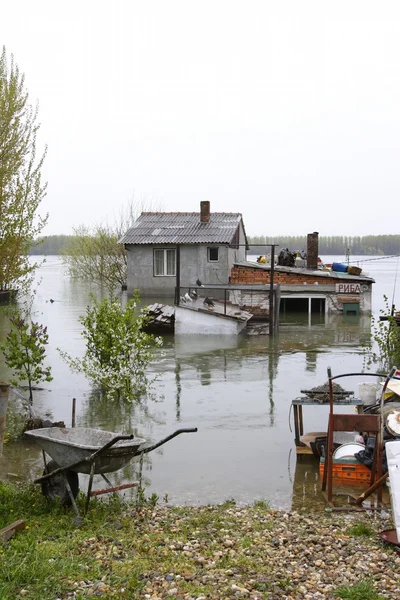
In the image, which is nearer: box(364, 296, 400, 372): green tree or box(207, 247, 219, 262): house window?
box(364, 296, 400, 372): green tree

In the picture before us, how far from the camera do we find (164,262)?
122 feet

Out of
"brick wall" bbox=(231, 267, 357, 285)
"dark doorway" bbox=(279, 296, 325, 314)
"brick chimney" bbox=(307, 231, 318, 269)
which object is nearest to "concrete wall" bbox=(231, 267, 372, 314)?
"brick wall" bbox=(231, 267, 357, 285)

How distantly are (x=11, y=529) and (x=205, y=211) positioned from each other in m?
33.6

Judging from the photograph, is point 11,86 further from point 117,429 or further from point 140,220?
point 140,220

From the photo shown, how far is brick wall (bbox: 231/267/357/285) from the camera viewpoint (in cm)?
3322

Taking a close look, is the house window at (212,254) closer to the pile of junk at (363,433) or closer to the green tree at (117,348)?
the green tree at (117,348)

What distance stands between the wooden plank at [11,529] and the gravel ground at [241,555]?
62 cm

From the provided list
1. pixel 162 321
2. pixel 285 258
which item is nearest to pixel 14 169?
pixel 162 321

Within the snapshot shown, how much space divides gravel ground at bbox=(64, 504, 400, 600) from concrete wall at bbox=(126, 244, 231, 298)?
28.4 m

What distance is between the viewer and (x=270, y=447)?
10062 millimetres

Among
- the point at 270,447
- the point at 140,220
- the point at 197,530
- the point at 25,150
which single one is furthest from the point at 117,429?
the point at 140,220

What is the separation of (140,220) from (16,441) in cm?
3020

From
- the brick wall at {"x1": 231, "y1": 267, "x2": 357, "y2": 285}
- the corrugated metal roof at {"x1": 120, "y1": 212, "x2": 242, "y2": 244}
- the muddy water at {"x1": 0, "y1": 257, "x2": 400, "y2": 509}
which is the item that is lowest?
the muddy water at {"x1": 0, "y1": 257, "x2": 400, "y2": 509}

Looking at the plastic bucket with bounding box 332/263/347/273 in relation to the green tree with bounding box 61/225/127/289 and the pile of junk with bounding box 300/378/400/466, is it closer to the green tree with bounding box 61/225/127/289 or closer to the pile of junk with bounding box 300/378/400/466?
the green tree with bounding box 61/225/127/289
